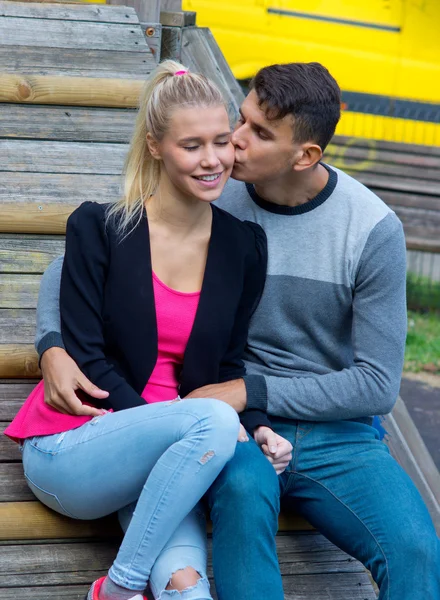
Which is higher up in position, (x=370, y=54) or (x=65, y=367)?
(x=65, y=367)

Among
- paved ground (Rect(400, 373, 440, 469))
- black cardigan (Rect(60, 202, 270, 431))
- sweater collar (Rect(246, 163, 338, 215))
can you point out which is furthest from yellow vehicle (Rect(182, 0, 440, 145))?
black cardigan (Rect(60, 202, 270, 431))

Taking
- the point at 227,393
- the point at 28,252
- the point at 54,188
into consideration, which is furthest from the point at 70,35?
the point at 227,393

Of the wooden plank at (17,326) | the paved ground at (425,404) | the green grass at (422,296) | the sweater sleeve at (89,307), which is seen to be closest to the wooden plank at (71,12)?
the wooden plank at (17,326)

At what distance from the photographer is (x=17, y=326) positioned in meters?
2.97

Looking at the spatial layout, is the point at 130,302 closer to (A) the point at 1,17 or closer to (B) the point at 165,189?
(B) the point at 165,189

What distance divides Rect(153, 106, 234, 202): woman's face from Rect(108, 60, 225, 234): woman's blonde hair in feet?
0.08

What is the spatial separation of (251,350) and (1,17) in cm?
229

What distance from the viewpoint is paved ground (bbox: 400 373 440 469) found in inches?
203

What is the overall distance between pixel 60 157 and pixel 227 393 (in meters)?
1.53

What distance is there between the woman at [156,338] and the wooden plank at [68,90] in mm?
1364

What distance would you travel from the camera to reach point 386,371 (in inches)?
95.3

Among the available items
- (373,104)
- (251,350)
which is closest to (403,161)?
(373,104)

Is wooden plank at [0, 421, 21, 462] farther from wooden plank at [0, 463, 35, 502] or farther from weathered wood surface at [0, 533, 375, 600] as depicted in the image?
weathered wood surface at [0, 533, 375, 600]

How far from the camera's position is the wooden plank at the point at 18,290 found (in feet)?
10.0
